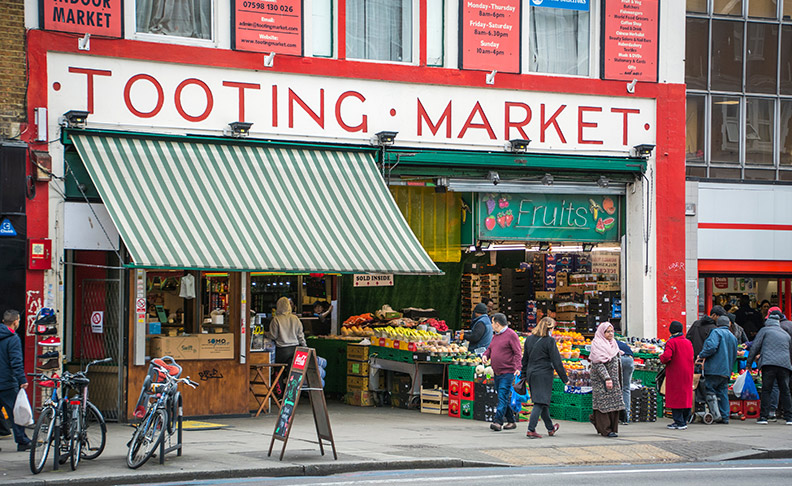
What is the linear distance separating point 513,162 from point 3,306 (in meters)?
9.13

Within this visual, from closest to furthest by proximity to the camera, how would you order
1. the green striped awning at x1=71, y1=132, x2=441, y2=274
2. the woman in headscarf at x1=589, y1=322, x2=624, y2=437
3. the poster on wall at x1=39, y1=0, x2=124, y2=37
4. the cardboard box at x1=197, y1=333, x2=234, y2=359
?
the green striped awning at x1=71, y1=132, x2=441, y2=274 < the woman in headscarf at x1=589, y1=322, x2=624, y2=437 < the poster on wall at x1=39, y1=0, x2=124, y2=37 < the cardboard box at x1=197, y1=333, x2=234, y2=359

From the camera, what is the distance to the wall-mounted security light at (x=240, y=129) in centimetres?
1662

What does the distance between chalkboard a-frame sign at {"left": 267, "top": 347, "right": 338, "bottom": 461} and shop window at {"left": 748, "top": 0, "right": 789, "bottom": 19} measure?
565 inches

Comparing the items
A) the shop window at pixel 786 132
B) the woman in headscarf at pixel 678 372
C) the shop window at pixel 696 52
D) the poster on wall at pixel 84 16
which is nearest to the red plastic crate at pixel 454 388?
the woman in headscarf at pixel 678 372

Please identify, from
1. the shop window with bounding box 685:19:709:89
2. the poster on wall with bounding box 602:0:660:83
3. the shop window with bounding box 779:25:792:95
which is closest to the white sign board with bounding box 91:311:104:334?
the poster on wall with bounding box 602:0:660:83

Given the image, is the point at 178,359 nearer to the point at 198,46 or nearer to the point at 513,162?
the point at 198,46

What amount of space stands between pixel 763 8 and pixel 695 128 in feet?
10.3

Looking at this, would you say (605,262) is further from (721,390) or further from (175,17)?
(175,17)

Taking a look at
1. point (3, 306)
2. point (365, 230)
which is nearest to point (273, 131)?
point (365, 230)

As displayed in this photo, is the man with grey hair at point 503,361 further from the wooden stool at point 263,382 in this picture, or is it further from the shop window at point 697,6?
the shop window at point 697,6

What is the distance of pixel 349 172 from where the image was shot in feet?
57.0

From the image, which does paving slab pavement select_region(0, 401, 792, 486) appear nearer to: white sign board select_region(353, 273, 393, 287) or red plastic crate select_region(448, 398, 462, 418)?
red plastic crate select_region(448, 398, 462, 418)

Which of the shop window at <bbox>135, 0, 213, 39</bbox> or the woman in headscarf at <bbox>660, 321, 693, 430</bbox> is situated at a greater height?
the shop window at <bbox>135, 0, 213, 39</bbox>

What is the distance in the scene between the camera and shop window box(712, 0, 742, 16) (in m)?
21.8
